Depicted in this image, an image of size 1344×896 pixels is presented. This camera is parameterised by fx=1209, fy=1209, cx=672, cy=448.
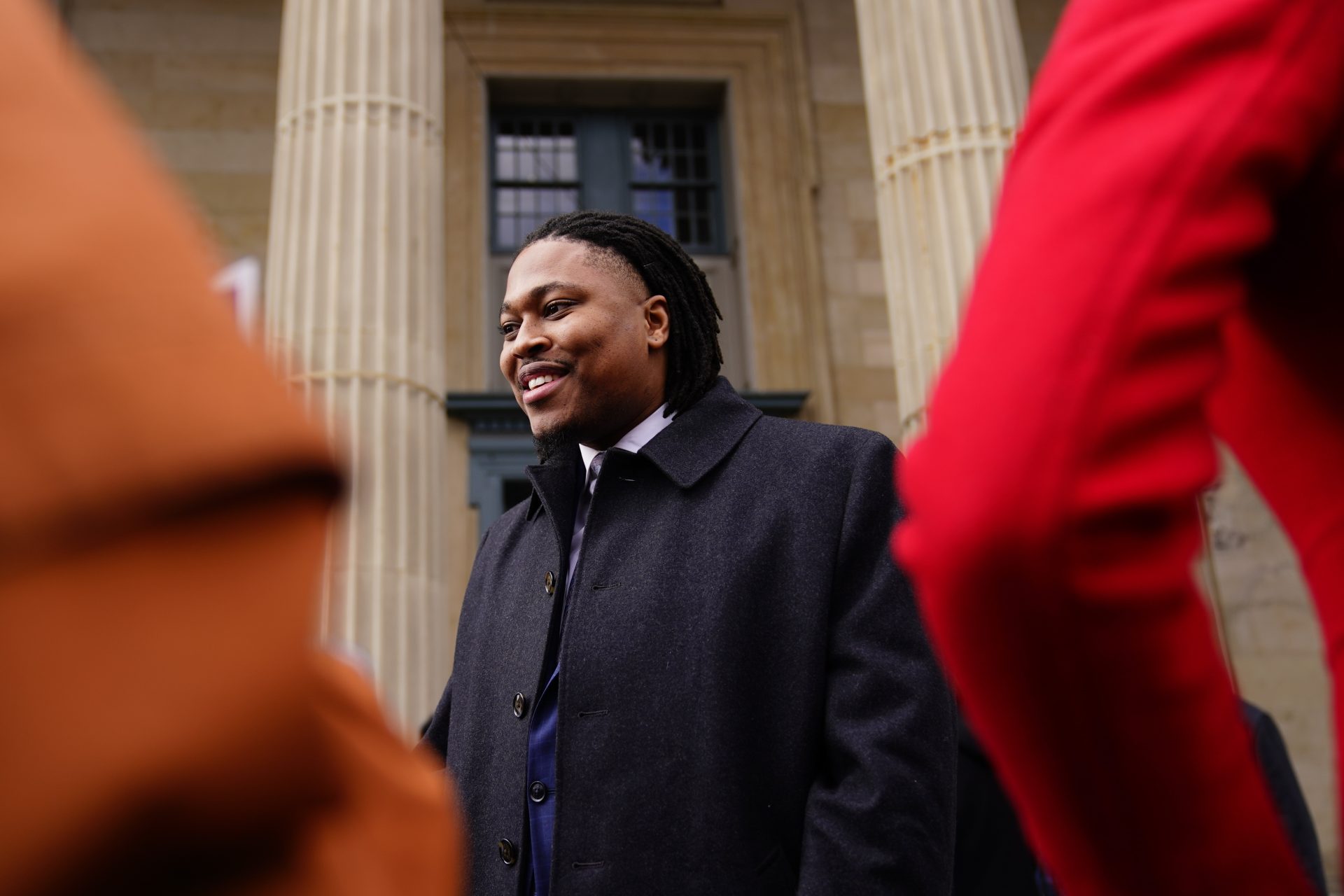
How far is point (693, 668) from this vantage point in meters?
2.21

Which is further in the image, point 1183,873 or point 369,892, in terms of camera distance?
point 1183,873

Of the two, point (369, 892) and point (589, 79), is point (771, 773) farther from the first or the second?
point (589, 79)

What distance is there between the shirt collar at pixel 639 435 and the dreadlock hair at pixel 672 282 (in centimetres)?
6

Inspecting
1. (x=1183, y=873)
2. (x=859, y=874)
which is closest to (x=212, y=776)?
(x=1183, y=873)

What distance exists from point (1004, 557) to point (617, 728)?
1.50 m

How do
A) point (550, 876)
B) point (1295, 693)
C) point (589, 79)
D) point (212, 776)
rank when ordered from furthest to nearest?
point (589, 79) → point (1295, 693) → point (550, 876) → point (212, 776)

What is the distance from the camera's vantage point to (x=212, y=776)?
54 centimetres

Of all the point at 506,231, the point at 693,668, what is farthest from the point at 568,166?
the point at 693,668

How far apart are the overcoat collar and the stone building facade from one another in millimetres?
4112

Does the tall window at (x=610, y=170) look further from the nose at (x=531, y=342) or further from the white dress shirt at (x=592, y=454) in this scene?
the white dress shirt at (x=592, y=454)

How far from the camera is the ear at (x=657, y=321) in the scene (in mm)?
2850

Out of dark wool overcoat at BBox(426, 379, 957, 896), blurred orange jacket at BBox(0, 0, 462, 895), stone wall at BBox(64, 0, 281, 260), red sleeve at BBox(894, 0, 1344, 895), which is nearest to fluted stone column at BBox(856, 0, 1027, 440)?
dark wool overcoat at BBox(426, 379, 957, 896)

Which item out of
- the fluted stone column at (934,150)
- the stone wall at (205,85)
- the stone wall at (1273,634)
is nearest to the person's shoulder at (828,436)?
the fluted stone column at (934,150)

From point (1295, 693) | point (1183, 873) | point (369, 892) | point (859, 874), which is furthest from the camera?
point (1295, 693)
